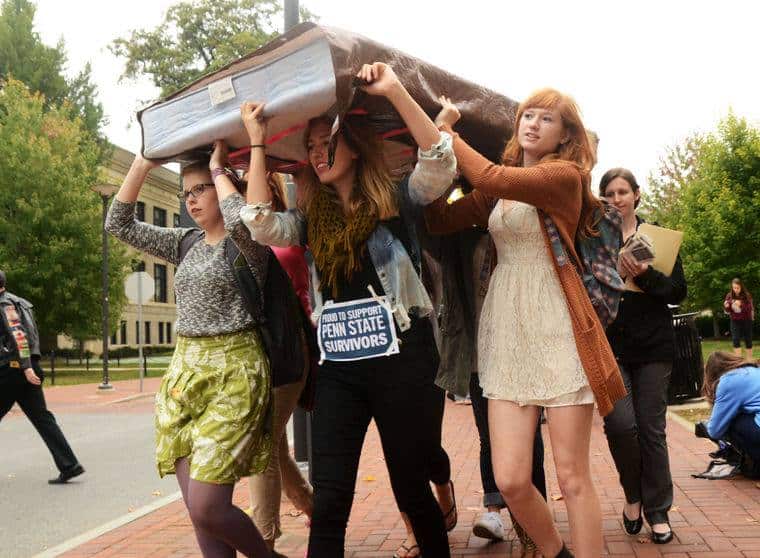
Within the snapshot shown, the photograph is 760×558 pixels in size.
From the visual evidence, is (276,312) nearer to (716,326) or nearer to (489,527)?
(489,527)

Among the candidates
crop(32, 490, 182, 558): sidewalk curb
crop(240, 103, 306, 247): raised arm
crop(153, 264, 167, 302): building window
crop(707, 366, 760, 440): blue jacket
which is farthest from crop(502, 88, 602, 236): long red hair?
crop(153, 264, 167, 302): building window

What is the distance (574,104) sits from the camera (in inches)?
142

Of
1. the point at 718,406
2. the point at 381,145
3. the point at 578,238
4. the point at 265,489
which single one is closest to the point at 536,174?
the point at 578,238

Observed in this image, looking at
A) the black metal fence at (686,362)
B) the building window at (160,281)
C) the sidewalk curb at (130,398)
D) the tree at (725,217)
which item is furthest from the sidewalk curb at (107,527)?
the building window at (160,281)

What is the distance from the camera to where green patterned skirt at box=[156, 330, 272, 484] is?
357 centimetres

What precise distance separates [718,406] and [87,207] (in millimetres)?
28801

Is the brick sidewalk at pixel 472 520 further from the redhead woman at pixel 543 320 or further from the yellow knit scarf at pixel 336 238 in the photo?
the yellow knit scarf at pixel 336 238

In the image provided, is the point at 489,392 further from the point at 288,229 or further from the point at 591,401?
the point at 288,229

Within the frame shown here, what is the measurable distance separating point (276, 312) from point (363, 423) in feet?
2.09

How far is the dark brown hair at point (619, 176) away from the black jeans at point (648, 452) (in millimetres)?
990

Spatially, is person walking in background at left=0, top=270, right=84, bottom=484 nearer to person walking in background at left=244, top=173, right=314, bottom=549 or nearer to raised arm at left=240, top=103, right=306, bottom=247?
person walking in background at left=244, top=173, right=314, bottom=549

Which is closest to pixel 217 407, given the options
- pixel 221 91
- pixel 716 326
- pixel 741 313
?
pixel 221 91

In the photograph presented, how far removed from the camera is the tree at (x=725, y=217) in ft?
133

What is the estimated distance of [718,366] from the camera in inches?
259
